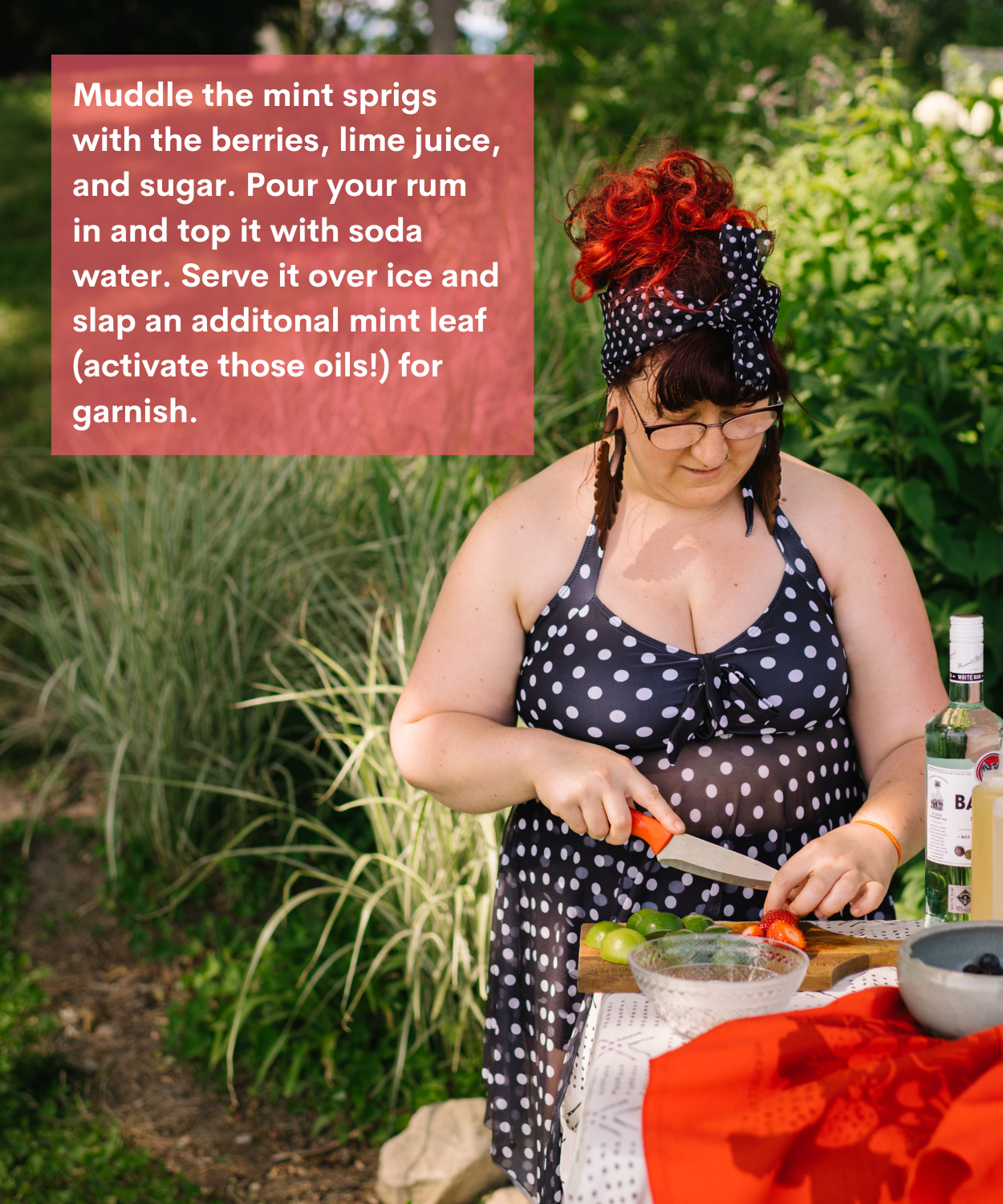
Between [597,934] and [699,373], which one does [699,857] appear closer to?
[597,934]

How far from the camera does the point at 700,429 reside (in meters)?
1.51

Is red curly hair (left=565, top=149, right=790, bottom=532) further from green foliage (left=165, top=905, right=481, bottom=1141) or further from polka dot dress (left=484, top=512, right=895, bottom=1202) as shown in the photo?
green foliage (left=165, top=905, right=481, bottom=1141)

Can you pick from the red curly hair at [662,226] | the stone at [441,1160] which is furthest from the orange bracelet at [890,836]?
the stone at [441,1160]

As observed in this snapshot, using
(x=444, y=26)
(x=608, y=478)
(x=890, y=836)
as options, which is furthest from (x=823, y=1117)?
(x=444, y=26)

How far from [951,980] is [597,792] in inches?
19.7

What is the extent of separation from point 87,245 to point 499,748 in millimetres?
7052

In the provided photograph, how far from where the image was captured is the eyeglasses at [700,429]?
1510 millimetres

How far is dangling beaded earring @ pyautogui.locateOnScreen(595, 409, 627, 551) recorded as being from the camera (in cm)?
168

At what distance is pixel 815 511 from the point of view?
1.69 m

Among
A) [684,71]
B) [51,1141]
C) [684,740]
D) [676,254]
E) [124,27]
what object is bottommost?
[51,1141]

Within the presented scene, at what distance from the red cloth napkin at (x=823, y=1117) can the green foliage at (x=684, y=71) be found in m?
6.28

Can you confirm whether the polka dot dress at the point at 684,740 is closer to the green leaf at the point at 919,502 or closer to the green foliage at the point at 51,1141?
the green leaf at the point at 919,502

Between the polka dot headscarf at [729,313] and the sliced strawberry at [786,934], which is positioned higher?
the polka dot headscarf at [729,313]

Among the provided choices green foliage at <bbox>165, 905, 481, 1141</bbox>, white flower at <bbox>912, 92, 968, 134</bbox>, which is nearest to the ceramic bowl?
green foliage at <bbox>165, 905, 481, 1141</bbox>
